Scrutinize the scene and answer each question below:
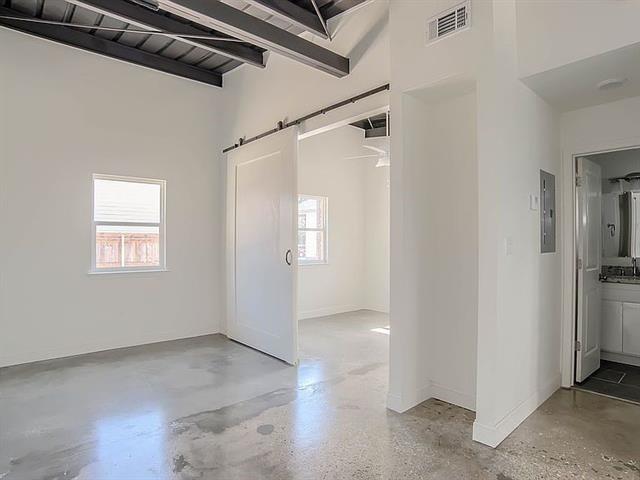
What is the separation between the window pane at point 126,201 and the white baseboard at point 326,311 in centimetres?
274

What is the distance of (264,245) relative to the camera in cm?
451

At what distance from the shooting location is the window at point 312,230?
22.1 ft

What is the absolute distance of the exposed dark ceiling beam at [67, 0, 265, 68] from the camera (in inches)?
128

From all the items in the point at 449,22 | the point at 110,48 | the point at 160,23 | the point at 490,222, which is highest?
the point at 110,48

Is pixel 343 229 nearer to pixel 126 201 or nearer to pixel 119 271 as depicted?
pixel 126 201

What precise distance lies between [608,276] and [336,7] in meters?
3.79

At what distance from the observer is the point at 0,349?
158 inches

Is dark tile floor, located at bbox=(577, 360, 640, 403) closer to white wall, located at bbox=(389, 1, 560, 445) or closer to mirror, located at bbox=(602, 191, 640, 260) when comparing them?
white wall, located at bbox=(389, 1, 560, 445)

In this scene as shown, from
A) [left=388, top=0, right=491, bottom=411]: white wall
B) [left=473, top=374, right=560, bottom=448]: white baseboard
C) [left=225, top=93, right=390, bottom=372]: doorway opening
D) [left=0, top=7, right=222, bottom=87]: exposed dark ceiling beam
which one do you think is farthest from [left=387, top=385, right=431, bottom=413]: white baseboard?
[left=0, top=7, right=222, bottom=87]: exposed dark ceiling beam

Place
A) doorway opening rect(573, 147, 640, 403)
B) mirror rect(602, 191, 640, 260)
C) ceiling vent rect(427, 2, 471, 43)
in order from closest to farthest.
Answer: ceiling vent rect(427, 2, 471, 43) → doorway opening rect(573, 147, 640, 403) → mirror rect(602, 191, 640, 260)

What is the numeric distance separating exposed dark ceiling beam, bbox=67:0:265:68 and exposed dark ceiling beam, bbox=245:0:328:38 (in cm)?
109

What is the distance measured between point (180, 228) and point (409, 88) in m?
3.46

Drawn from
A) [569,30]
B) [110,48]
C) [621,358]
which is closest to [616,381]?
[621,358]

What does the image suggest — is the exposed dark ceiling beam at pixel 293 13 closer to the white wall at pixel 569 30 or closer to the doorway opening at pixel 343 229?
the white wall at pixel 569 30
